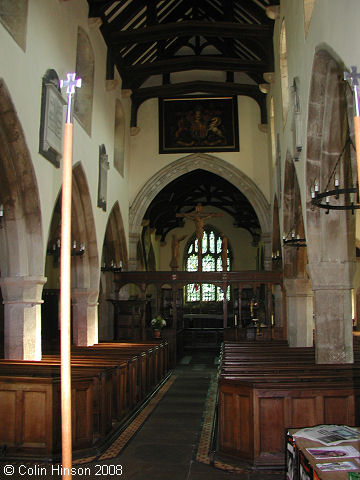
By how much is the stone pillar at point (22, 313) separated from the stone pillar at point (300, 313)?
6215 mm

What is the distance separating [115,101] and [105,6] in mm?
3328

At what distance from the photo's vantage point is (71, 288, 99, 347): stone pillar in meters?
12.2

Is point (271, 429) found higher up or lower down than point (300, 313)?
lower down

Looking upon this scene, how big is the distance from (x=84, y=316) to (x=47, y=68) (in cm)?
554

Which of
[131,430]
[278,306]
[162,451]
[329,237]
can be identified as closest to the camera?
[162,451]

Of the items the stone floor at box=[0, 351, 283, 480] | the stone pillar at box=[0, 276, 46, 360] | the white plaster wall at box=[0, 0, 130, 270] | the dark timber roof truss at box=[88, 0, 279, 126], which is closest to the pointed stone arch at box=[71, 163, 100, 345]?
the white plaster wall at box=[0, 0, 130, 270]

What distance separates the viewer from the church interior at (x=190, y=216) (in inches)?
232

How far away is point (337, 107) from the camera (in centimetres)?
775

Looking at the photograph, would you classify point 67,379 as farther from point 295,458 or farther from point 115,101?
point 115,101

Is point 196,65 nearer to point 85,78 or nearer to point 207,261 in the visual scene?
point 85,78

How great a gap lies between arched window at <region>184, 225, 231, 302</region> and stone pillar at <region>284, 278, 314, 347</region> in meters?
14.7

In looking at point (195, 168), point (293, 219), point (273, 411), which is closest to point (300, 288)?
point (293, 219)

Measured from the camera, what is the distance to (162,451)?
6426mm

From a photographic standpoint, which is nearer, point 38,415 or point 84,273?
point 38,415
